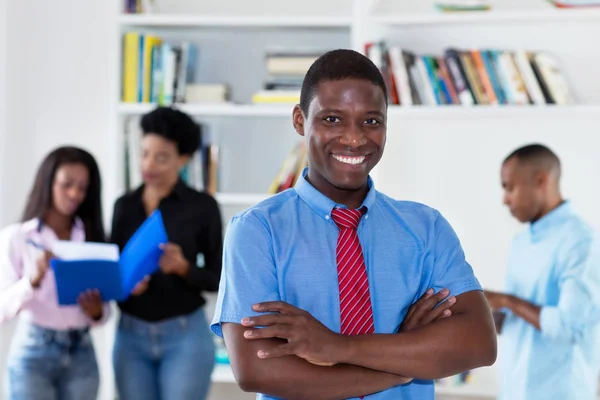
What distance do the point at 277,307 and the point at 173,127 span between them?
6.16ft

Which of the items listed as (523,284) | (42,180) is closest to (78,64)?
(42,180)

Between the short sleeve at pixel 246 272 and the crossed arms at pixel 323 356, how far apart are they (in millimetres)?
27

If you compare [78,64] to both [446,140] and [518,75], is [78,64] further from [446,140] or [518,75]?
[518,75]

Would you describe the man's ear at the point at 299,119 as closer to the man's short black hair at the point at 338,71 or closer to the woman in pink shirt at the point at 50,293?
the man's short black hair at the point at 338,71

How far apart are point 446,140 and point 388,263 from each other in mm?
2601

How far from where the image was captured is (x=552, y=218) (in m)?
2.98

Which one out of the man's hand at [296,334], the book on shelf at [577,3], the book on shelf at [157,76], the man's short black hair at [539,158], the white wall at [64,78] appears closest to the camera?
the man's hand at [296,334]

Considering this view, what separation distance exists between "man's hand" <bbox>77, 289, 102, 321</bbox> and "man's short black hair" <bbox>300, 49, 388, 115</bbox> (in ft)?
5.13

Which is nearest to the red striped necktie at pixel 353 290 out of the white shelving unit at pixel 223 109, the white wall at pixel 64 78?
the white shelving unit at pixel 223 109

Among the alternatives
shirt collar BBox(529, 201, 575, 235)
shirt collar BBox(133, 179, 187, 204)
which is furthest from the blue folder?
shirt collar BBox(529, 201, 575, 235)

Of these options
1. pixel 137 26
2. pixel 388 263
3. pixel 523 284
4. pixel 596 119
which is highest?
pixel 137 26

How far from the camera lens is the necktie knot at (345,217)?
62.4 inches

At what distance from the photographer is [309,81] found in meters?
1.60

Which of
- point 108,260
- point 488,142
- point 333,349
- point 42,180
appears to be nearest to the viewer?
point 333,349
